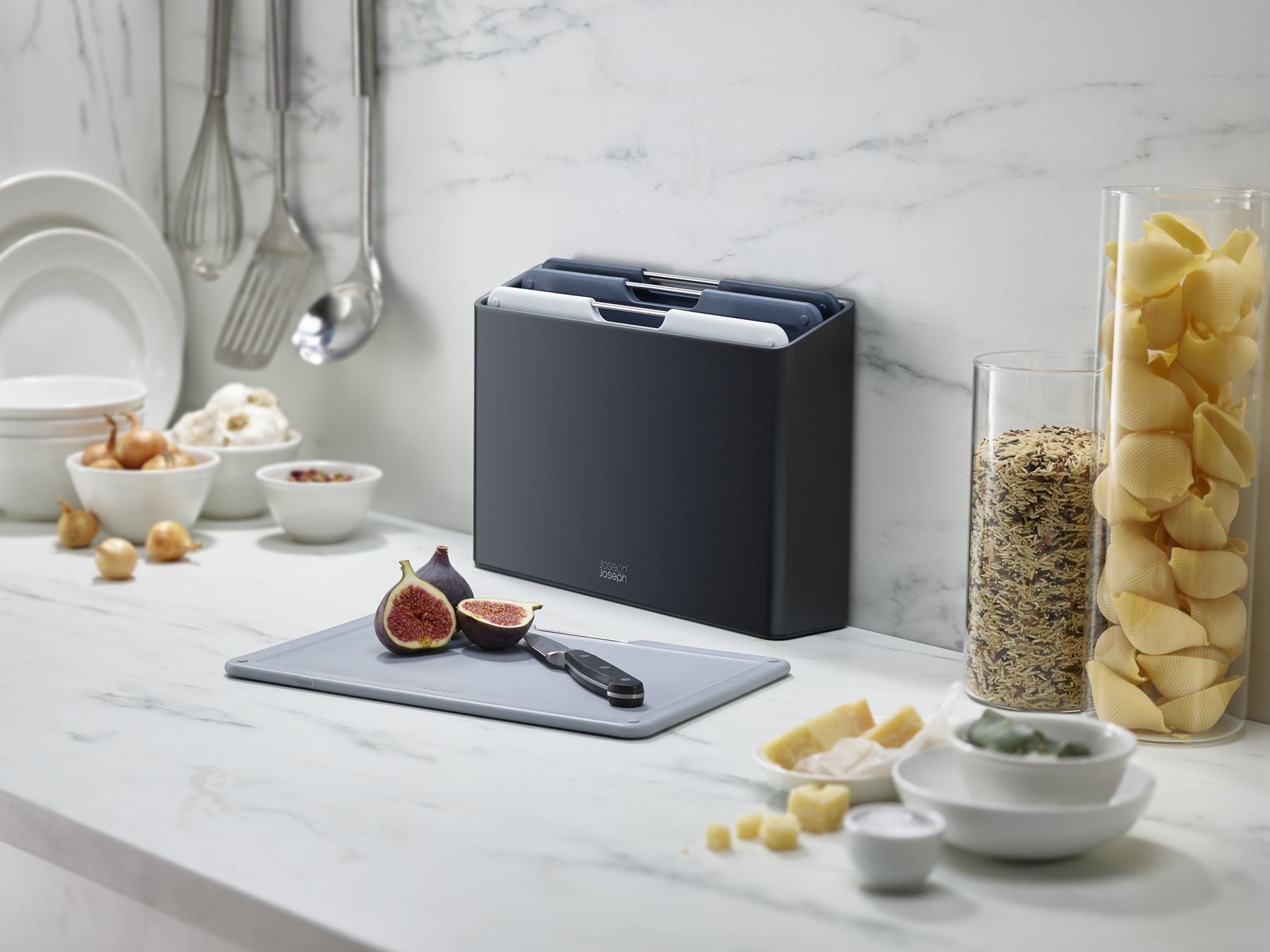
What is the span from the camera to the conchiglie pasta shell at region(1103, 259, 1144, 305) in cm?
92

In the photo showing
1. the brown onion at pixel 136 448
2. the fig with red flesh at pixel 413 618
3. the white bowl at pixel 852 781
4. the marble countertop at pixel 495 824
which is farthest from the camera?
the brown onion at pixel 136 448

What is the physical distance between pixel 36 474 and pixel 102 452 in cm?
10

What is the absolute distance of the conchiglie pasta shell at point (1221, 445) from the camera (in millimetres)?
913

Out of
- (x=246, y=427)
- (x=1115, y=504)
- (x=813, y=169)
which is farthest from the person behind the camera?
(x=246, y=427)

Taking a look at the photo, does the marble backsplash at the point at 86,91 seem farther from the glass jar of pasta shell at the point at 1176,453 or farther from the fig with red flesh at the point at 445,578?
the glass jar of pasta shell at the point at 1176,453

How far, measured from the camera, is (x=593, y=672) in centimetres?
104

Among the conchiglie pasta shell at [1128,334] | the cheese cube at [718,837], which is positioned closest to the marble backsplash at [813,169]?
the conchiglie pasta shell at [1128,334]

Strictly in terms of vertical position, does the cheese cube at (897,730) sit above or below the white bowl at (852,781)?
above

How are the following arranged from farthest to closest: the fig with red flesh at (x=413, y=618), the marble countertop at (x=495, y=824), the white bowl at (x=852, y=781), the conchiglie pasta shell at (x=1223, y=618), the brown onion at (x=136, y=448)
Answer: the brown onion at (x=136, y=448), the fig with red flesh at (x=413, y=618), the conchiglie pasta shell at (x=1223, y=618), the white bowl at (x=852, y=781), the marble countertop at (x=495, y=824)

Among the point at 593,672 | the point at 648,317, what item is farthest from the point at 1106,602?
the point at 648,317

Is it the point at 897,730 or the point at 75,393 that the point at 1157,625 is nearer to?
the point at 897,730

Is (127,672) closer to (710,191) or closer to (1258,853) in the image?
(710,191)

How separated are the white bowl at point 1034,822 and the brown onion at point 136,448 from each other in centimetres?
90

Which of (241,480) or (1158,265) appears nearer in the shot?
(1158,265)
